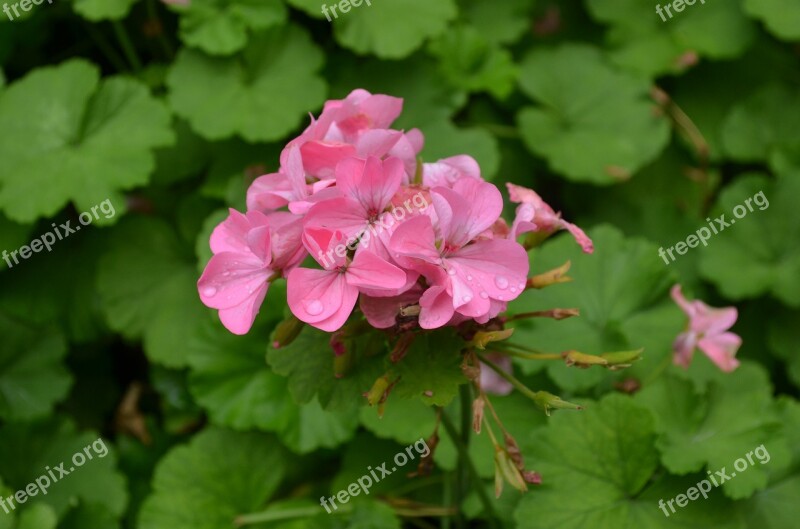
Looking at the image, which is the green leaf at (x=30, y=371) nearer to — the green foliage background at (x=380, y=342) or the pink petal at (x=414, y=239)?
the green foliage background at (x=380, y=342)

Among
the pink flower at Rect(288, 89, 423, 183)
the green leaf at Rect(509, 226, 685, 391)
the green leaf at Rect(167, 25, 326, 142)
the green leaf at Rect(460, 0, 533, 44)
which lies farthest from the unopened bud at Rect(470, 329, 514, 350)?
the green leaf at Rect(460, 0, 533, 44)

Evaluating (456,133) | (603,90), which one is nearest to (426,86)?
(456,133)

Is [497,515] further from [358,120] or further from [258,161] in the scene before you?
[258,161]

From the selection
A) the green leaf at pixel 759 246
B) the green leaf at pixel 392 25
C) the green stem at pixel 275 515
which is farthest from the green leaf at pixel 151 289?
the green leaf at pixel 759 246

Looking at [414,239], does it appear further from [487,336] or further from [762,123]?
[762,123]

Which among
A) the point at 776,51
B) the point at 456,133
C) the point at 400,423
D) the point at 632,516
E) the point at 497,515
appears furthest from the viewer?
the point at 776,51

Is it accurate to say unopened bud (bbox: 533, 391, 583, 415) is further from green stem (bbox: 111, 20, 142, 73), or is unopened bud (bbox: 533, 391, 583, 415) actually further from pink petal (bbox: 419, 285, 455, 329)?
green stem (bbox: 111, 20, 142, 73)
